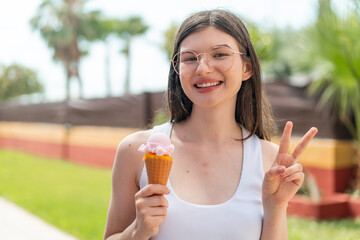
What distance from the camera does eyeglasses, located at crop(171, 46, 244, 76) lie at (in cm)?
185

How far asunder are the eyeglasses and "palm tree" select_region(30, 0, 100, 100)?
1284 inches

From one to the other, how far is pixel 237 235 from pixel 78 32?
116ft

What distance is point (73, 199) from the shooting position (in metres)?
7.89

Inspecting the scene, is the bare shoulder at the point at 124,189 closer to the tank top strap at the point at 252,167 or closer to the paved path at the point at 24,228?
the tank top strap at the point at 252,167

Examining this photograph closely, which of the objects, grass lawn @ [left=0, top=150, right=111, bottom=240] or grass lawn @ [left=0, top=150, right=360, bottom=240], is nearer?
grass lawn @ [left=0, top=150, right=360, bottom=240]

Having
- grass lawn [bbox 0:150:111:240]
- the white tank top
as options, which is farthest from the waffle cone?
grass lawn [bbox 0:150:111:240]

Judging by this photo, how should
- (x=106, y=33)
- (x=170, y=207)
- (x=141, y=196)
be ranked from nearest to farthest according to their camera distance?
(x=141, y=196) → (x=170, y=207) → (x=106, y=33)

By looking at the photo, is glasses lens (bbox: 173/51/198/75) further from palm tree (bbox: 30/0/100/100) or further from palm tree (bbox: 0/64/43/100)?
palm tree (bbox: 0/64/43/100)

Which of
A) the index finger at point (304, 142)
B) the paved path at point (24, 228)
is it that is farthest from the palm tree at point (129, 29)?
the index finger at point (304, 142)

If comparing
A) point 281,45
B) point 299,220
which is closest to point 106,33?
point 281,45

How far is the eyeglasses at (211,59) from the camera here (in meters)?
1.85

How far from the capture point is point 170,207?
1.74 meters

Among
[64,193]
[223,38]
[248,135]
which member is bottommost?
[64,193]

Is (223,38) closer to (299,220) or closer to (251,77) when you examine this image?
(251,77)
